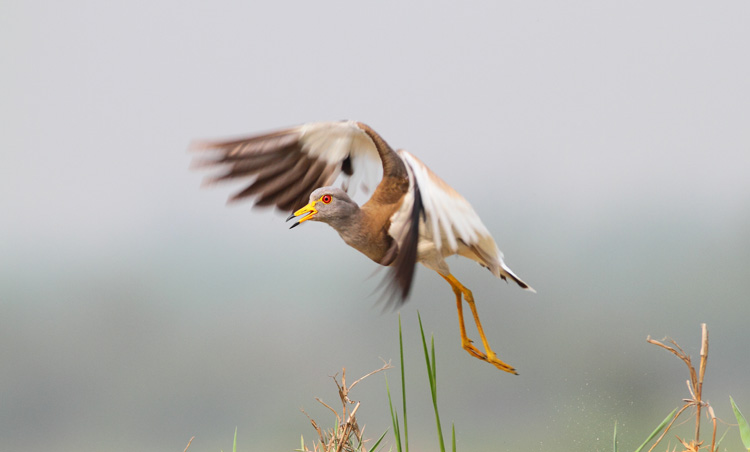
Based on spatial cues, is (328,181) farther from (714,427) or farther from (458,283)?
(714,427)

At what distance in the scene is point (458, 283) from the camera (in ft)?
5.78

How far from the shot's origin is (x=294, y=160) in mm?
1897

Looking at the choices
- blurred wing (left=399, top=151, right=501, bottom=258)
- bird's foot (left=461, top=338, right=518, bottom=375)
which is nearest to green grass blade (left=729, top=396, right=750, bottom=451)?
bird's foot (left=461, top=338, right=518, bottom=375)

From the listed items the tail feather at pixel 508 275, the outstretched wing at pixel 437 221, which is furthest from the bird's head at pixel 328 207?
the tail feather at pixel 508 275

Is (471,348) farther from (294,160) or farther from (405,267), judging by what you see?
(294,160)

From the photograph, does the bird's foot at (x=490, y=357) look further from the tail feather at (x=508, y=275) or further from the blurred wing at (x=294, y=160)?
the blurred wing at (x=294, y=160)

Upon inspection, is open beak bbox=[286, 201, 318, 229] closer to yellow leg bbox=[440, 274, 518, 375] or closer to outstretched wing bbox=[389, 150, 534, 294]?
outstretched wing bbox=[389, 150, 534, 294]

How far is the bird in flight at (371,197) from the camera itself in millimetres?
1530

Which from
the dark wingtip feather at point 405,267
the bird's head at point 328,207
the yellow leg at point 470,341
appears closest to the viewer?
the dark wingtip feather at point 405,267

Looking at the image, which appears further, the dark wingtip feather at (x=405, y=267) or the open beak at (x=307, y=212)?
the open beak at (x=307, y=212)

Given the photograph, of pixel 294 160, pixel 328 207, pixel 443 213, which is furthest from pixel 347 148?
pixel 443 213

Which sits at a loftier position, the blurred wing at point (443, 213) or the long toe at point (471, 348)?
the blurred wing at point (443, 213)

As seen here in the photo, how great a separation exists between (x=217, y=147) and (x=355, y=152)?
0.37 meters

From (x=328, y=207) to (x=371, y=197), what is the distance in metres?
0.15
